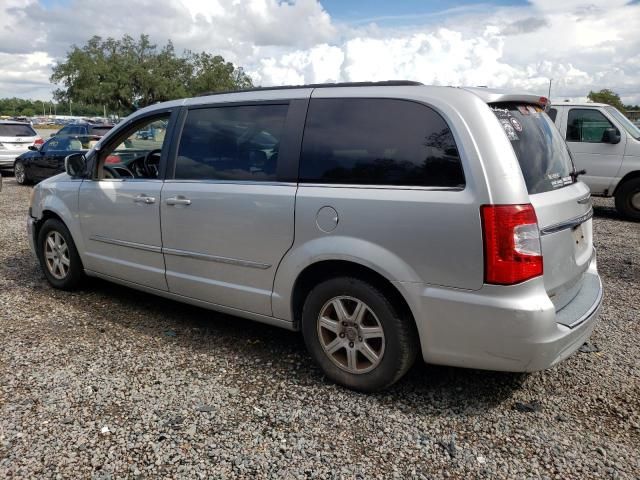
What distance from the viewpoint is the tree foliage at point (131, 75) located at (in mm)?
42406

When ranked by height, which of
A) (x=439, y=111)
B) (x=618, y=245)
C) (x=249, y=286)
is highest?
(x=439, y=111)

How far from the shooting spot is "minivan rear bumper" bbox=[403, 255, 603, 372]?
8.68 feet

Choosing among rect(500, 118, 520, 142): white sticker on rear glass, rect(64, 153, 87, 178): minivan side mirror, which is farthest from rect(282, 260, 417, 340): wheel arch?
rect(64, 153, 87, 178): minivan side mirror

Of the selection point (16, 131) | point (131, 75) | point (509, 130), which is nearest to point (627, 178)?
point (509, 130)

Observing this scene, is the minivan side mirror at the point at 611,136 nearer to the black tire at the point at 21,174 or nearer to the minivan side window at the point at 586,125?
the minivan side window at the point at 586,125

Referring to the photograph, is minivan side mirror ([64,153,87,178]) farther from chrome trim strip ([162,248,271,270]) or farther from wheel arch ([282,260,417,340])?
wheel arch ([282,260,417,340])

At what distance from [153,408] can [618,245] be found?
655 centimetres

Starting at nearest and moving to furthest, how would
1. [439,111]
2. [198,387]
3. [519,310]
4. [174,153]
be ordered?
[519,310] → [439,111] → [198,387] → [174,153]

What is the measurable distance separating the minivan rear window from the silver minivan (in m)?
0.01

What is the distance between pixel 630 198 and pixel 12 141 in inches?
626

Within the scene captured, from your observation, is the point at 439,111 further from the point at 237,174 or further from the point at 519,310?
the point at 237,174

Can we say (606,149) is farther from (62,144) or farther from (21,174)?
(21,174)

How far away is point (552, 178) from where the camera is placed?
3061 millimetres

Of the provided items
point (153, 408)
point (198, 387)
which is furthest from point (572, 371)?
point (153, 408)
